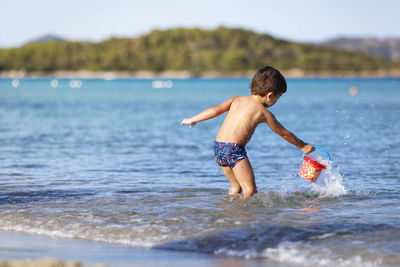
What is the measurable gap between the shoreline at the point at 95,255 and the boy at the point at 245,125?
1660mm

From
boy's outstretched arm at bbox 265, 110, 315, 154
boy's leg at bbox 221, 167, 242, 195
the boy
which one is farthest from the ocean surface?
boy's outstretched arm at bbox 265, 110, 315, 154

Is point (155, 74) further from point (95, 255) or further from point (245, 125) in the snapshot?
point (95, 255)

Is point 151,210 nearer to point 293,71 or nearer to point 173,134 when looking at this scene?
point 173,134

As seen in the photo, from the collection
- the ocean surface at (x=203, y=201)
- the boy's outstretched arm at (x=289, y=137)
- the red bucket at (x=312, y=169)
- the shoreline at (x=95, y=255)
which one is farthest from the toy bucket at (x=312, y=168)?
the shoreline at (x=95, y=255)

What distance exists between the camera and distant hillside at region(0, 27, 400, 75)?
165 metres

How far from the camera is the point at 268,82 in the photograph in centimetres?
614

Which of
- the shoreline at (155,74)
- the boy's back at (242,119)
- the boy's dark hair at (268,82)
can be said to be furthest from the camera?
the shoreline at (155,74)

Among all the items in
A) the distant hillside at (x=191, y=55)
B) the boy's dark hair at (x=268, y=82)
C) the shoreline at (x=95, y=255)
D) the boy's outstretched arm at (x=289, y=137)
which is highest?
the distant hillside at (x=191, y=55)

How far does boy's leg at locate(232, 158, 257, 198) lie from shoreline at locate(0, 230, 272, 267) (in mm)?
1637

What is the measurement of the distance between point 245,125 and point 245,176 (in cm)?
59

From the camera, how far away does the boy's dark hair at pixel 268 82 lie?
20.0 feet

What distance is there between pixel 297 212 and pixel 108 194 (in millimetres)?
2695

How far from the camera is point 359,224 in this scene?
574 cm

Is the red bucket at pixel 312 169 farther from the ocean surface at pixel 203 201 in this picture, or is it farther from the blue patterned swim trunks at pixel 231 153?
the blue patterned swim trunks at pixel 231 153
